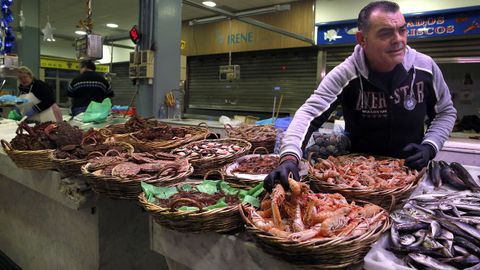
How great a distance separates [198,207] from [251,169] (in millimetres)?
611

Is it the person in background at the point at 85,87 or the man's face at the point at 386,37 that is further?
the person in background at the point at 85,87

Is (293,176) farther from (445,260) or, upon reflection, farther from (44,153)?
(44,153)

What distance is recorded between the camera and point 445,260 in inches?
44.6

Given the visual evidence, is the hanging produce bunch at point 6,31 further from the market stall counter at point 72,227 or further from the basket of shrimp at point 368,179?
the basket of shrimp at point 368,179

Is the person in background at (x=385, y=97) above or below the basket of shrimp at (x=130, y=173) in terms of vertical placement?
above

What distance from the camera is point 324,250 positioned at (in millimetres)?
1141

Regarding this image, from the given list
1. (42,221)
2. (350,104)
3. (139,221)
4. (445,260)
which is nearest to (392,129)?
(350,104)

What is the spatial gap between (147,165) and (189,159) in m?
0.28

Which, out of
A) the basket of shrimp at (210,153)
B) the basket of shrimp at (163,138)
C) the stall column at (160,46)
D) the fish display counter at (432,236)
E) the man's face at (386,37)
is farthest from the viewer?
the stall column at (160,46)

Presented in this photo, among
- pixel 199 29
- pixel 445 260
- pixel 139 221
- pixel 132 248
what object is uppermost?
pixel 199 29

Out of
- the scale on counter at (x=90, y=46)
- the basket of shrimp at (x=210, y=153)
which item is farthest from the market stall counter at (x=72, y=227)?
the scale on counter at (x=90, y=46)

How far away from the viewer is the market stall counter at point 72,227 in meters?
2.54

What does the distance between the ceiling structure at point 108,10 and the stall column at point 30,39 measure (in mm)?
158

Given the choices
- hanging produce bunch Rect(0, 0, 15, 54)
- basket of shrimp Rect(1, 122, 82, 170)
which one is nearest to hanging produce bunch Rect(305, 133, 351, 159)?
basket of shrimp Rect(1, 122, 82, 170)
